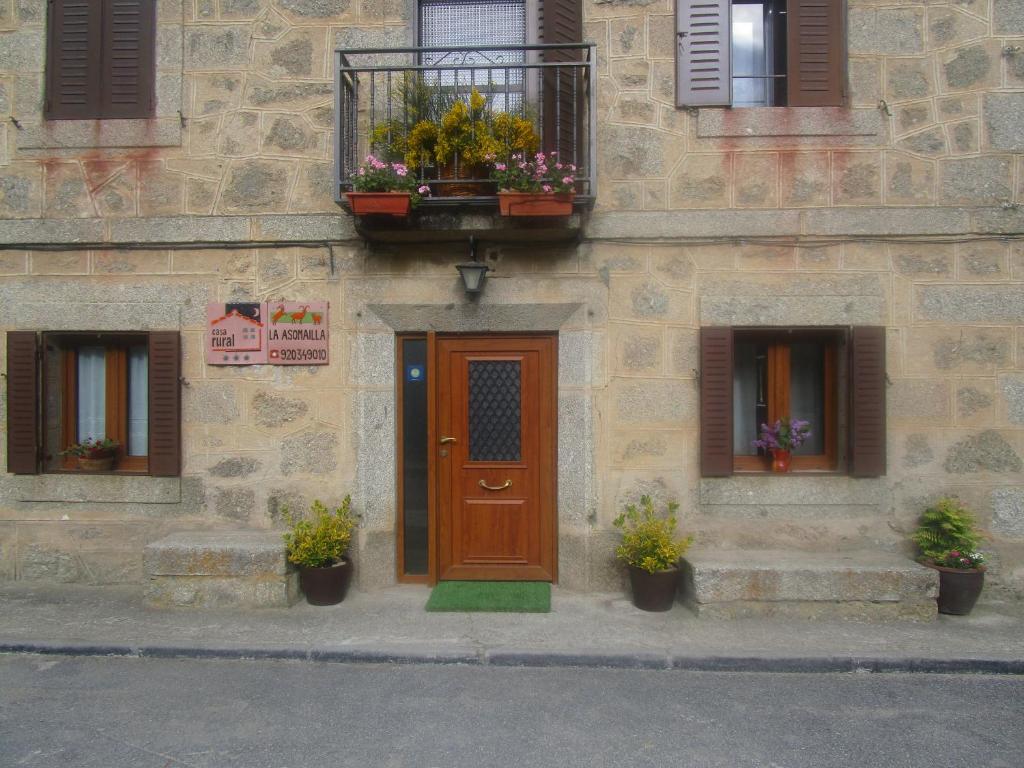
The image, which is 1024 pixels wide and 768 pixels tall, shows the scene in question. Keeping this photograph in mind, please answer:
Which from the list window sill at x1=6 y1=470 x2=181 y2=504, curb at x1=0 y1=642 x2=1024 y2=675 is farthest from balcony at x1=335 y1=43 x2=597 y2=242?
curb at x1=0 y1=642 x2=1024 y2=675

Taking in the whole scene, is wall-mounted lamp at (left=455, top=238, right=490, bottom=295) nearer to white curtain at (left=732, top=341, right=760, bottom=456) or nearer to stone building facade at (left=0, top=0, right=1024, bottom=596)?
stone building facade at (left=0, top=0, right=1024, bottom=596)

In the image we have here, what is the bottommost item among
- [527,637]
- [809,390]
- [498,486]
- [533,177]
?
[527,637]

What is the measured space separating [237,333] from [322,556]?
2.05 metres

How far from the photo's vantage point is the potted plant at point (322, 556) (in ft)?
18.1

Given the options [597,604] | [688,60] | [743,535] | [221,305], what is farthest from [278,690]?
[688,60]

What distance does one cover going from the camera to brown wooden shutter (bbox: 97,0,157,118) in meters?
6.05

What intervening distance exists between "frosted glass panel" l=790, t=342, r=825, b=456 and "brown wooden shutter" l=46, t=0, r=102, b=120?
6.58m

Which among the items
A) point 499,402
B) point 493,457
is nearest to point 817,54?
point 499,402

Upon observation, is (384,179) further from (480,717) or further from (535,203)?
(480,717)

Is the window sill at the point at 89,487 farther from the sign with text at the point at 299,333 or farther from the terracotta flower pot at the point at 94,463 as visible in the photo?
the sign with text at the point at 299,333

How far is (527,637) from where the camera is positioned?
16.3 feet

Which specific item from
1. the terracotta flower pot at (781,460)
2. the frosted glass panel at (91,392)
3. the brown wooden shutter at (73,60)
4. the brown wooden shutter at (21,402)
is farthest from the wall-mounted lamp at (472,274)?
the brown wooden shutter at (21,402)

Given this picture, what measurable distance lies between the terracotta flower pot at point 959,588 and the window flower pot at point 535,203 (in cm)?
405

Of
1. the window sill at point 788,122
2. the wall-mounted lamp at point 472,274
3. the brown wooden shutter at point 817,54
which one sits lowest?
the wall-mounted lamp at point 472,274
